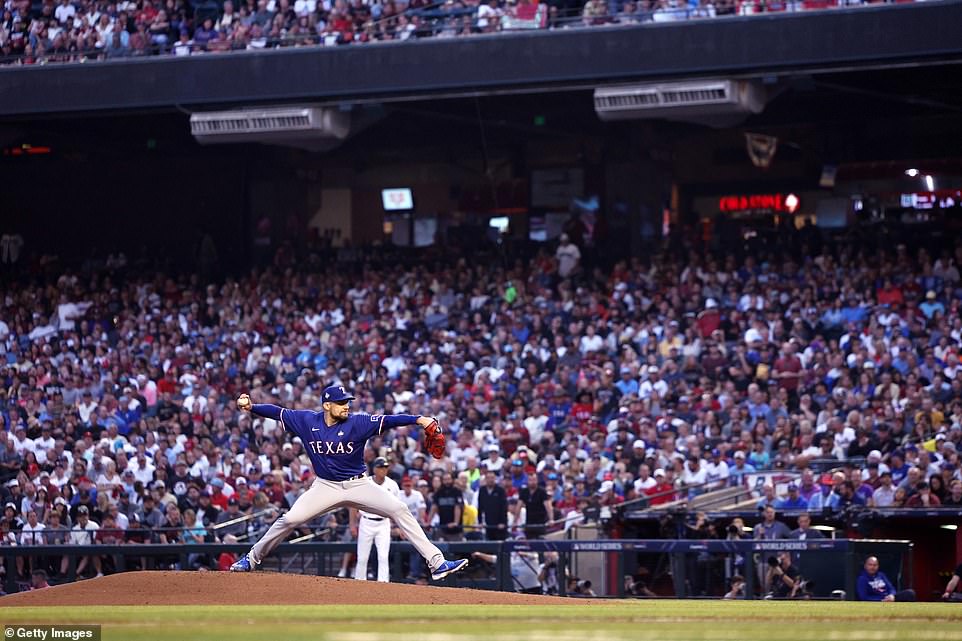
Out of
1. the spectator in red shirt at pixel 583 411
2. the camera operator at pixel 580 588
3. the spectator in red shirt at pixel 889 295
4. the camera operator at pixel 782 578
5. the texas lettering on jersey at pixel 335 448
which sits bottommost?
the camera operator at pixel 580 588

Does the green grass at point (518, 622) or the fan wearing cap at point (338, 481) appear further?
the fan wearing cap at point (338, 481)

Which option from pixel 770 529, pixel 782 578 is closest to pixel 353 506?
pixel 782 578

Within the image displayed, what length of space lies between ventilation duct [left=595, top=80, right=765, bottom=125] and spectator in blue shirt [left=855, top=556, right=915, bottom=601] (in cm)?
1038

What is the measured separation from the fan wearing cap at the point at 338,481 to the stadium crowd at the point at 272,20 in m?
12.4

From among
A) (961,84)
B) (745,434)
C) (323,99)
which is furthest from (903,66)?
(323,99)

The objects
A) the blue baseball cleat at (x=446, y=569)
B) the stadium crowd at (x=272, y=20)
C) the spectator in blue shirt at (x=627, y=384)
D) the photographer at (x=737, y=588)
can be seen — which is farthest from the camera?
the stadium crowd at (x=272, y=20)

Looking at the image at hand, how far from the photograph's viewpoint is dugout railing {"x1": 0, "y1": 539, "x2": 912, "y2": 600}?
1408cm

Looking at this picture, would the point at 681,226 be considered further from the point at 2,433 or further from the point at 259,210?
the point at 2,433

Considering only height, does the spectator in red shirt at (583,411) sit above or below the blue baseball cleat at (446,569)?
above

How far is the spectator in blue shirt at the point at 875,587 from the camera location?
13672 mm

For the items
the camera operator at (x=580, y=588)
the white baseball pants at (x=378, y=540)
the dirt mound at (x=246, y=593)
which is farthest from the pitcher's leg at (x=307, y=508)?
the camera operator at (x=580, y=588)

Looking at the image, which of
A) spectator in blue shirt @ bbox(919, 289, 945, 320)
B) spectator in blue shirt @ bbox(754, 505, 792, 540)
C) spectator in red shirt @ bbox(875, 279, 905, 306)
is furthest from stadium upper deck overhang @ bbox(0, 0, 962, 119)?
spectator in blue shirt @ bbox(754, 505, 792, 540)

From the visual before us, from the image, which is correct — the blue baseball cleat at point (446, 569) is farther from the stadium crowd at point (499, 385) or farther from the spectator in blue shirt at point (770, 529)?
the stadium crowd at point (499, 385)

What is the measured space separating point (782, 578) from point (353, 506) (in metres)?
4.46
